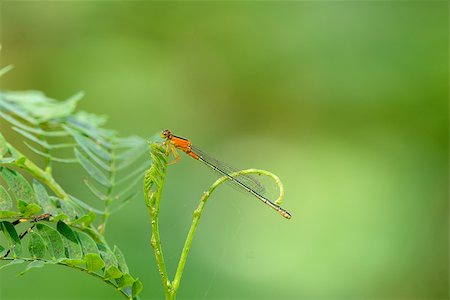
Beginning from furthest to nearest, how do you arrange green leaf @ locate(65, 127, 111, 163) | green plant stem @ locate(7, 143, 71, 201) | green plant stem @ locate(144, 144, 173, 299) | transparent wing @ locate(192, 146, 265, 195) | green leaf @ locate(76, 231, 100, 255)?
transparent wing @ locate(192, 146, 265, 195) → green leaf @ locate(65, 127, 111, 163) → green plant stem @ locate(7, 143, 71, 201) → green leaf @ locate(76, 231, 100, 255) → green plant stem @ locate(144, 144, 173, 299)

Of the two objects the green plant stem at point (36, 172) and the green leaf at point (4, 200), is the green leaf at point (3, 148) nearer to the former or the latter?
the green plant stem at point (36, 172)

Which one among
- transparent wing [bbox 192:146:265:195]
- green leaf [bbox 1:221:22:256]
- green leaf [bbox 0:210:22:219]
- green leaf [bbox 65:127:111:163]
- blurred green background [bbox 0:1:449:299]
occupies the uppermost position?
blurred green background [bbox 0:1:449:299]

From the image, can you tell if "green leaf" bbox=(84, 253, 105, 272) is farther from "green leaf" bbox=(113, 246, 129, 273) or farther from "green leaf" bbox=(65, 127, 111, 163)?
"green leaf" bbox=(65, 127, 111, 163)

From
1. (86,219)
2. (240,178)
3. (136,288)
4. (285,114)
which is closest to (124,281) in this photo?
(136,288)

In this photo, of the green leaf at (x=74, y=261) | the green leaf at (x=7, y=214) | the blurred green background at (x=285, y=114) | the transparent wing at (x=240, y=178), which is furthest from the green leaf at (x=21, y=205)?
the blurred green background at (x=285, y=114)

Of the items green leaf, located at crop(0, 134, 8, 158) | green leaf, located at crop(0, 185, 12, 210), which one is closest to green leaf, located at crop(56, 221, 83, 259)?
green leaf, located at crop(0, 185, 12, 210)

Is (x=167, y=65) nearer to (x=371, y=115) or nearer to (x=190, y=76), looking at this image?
(x=190, y=76)
